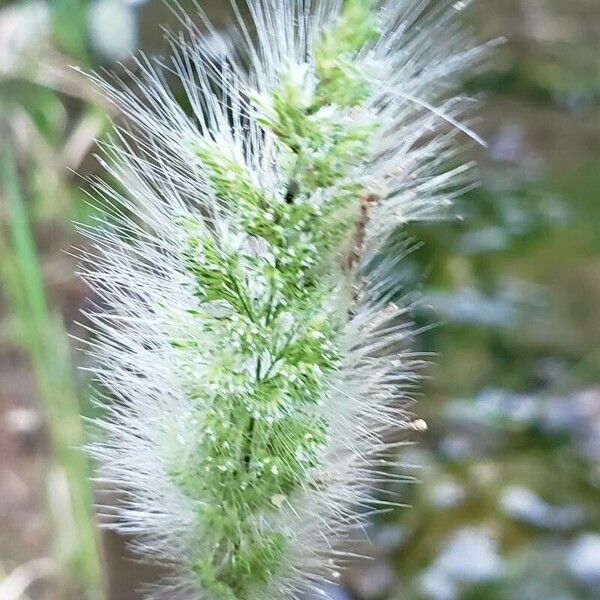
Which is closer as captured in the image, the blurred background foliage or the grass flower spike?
the grass flower spike

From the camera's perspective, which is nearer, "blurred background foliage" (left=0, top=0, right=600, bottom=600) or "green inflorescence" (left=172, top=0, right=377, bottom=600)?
"green inflorescence" (left=172, top=0, right=377, bottom=600)

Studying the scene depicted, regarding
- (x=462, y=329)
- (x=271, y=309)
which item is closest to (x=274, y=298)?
(x=271, y=309)

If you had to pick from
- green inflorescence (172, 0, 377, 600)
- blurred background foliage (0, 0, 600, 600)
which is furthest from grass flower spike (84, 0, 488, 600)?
blurred background foliage (0, 0, 600, 600)

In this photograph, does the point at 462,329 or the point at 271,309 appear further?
the point at 462,329

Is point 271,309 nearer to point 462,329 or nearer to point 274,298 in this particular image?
point 274,298

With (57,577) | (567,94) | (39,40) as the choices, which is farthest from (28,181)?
(567,94)

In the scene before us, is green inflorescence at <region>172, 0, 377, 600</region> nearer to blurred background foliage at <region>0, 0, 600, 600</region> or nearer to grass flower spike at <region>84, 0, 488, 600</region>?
grass flower spike at <region>84, 0, 488, 600</region>
